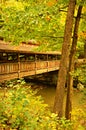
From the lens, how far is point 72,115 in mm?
14656

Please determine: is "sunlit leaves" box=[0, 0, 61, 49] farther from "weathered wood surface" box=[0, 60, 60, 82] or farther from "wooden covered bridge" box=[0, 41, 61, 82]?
"weathered wood surface" box=[0, 60, 60, 82]

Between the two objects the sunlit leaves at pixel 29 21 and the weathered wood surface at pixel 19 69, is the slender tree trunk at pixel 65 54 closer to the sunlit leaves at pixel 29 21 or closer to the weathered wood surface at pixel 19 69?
the sunlit leaves at pixel 29 21

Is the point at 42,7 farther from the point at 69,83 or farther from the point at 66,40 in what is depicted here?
the point at 69,83

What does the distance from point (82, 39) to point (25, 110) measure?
15.4 meters

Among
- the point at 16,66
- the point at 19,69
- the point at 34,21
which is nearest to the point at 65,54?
the point at 34,21

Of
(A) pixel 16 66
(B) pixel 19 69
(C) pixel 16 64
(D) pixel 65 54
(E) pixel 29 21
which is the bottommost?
(B) pixel 19 69

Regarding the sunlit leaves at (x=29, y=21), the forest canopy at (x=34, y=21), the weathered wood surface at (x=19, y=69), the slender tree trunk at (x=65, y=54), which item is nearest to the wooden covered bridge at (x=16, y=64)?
the weathered wood surface at (x=19, y=69)

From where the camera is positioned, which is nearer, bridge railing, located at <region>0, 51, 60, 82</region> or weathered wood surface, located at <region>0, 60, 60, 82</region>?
weathered wood surface, located at <region>0, 60, 60, 82</region>

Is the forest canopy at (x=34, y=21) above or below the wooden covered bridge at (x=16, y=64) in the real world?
above

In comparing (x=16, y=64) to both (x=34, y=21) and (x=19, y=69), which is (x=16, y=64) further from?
(x=34, y=21)

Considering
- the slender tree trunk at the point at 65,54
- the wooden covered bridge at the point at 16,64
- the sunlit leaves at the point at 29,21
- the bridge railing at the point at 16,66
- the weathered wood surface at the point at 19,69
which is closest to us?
the sunlit leaves at the point at 29,21

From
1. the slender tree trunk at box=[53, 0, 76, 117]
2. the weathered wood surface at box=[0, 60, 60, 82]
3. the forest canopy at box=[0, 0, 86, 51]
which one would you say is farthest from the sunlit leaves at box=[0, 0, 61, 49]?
the weathered wood surface at box=[0, 60, 60, 82]

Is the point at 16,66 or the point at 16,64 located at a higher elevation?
the point at 16,64

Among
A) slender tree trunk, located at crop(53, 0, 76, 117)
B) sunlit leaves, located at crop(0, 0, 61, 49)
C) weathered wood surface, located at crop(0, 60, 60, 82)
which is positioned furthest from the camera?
weathered wood surface, located at crop(0, 60, 60, 82)
